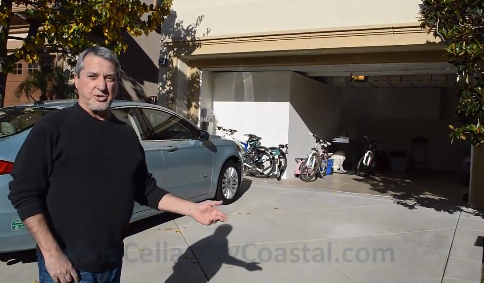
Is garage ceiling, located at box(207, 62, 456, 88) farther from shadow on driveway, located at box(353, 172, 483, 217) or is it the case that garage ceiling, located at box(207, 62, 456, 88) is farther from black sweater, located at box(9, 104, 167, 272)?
black sweater, located at box(9, 104, 167, 272)

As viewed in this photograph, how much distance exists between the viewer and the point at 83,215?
205 centimetres

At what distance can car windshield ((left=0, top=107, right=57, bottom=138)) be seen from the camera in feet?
14.9

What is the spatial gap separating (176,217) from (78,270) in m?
4.37

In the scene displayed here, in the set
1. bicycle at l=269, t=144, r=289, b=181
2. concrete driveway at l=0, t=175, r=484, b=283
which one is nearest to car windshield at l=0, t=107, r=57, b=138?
concrete driveway at l=0, t=175, r=484, b=283

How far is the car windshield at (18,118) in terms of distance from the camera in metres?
4.53

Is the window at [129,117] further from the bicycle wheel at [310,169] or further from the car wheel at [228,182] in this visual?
the bicycle wheel at [310,169]

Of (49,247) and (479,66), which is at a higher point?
(479,66)

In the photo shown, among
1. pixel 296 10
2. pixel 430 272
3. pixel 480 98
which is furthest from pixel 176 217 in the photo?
pixel 296 10

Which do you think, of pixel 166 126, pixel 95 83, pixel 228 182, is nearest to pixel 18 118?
pixel 166 126

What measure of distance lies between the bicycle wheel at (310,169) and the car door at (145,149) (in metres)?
5.14

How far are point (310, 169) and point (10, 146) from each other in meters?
7.08

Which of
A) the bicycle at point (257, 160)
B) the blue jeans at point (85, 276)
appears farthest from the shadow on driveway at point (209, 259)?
the bicycle at point (257, 160)

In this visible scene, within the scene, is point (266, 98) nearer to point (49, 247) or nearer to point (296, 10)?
point (296, 10)

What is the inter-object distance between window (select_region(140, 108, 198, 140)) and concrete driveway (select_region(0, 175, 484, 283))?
120 centimetres
